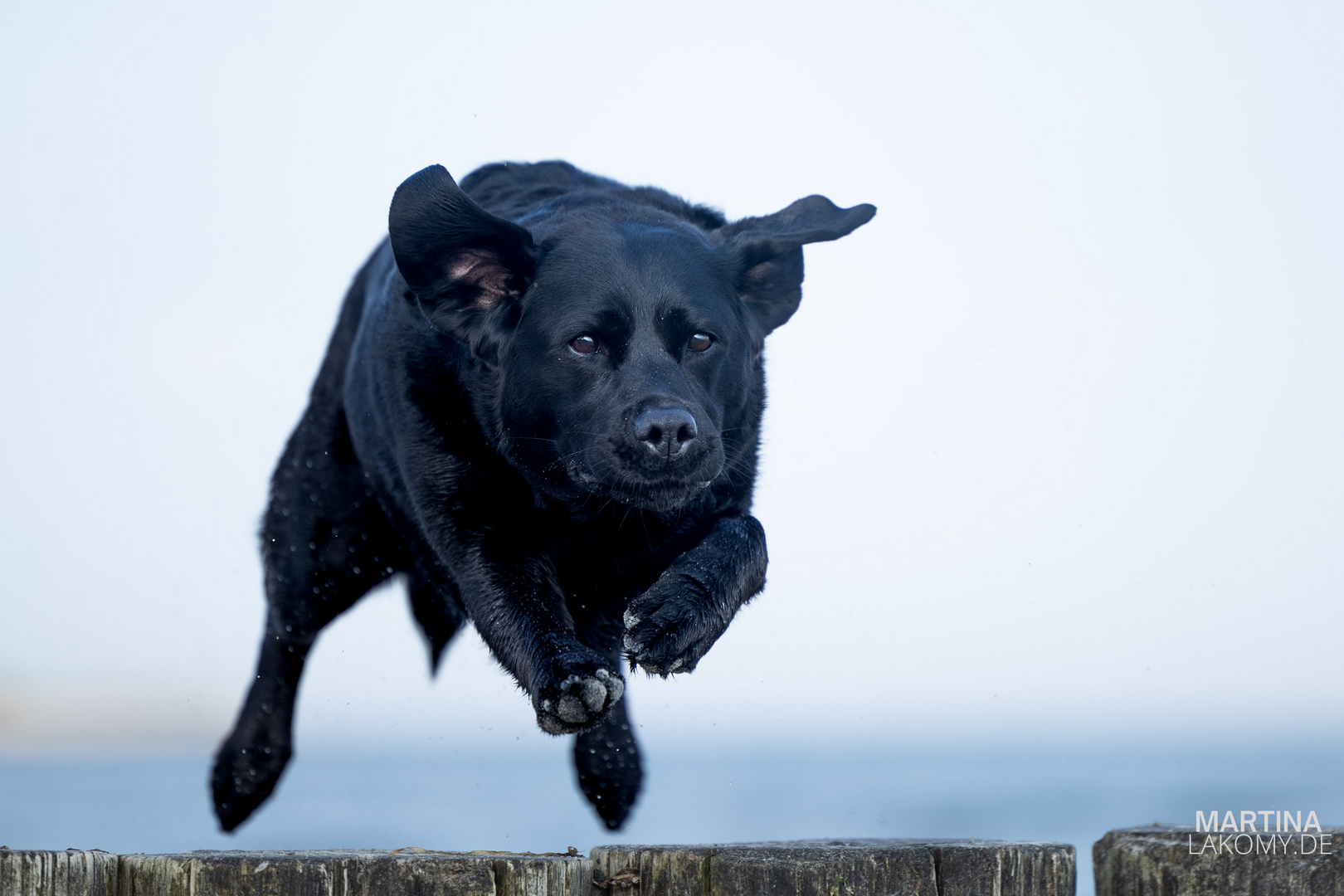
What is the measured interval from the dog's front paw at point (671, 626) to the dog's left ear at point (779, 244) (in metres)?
1.05

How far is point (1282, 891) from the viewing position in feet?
6.25

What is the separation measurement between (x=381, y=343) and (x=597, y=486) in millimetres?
1098

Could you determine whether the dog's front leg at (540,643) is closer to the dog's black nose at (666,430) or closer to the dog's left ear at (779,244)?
the dog's black nose at (666,430)

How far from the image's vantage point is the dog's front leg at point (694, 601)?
2885 millimetres

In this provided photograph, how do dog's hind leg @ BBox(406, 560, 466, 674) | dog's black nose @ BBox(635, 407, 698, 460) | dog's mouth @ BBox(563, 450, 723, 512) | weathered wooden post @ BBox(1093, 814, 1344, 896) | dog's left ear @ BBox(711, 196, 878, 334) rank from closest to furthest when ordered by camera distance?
weathered wooden post @ BBox(1093, 814, 1344, 896) < dog's black nose @ BBox(635, 407, 698, 460) < dog's mouth @ BBox(563, 450, 723, 512) < dog's left ear @ BBox(711, 196, 878, 334) < dog's hind leg @ BBox(406, 560, 466, 674)

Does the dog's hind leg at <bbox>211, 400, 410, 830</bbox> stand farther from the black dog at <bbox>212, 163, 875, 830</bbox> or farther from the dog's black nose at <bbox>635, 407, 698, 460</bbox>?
the dog's black nose at <bbox>635, 407, 698, 460</bbox>

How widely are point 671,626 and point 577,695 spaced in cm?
27

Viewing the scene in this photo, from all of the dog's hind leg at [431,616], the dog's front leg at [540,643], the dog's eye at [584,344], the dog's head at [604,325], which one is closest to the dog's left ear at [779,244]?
the dog's head at [604,325]

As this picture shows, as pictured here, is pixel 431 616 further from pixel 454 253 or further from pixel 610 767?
pixel 454 253

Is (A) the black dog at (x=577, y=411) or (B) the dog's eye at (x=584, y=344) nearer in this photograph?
(A) the black dog at (x=577, y=411)

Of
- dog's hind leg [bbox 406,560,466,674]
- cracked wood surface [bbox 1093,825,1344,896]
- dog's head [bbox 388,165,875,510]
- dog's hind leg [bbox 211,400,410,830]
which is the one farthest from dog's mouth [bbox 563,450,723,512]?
dog's hind leg [bbox 211,400,410,830]

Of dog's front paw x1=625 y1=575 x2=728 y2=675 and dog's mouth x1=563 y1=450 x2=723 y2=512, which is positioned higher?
dog's mouth x1=563 y1=450 x2=723 y2=512

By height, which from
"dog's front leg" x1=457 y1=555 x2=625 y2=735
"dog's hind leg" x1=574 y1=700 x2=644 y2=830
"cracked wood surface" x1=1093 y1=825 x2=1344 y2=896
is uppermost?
"dog's front leg" x1=457 y1=555 x2=625 y2=735

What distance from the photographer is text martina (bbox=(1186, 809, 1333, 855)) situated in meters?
1.92
